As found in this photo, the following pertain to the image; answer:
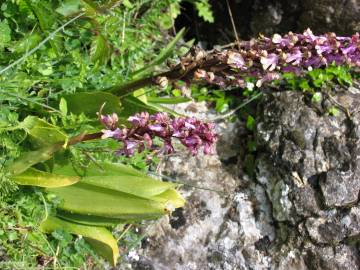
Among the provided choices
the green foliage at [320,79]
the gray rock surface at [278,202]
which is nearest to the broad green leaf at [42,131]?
the gray rock surface at [278,202]

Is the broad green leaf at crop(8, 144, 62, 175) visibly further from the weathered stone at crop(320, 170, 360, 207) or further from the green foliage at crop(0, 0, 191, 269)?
the weathered stone at crop(320, 170, 360, 207)

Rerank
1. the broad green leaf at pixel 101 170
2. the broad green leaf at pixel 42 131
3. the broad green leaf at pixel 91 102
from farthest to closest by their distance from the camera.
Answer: the broad green leaf at pixel 101 170
the broad green leaf at pixel 91 102
the broad green leaf at pixel 42 131

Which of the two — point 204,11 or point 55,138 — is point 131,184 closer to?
point 55,138

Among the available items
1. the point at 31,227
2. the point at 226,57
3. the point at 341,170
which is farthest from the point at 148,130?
the point at 341,170

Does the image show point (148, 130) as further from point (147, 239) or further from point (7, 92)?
point (147, 239)

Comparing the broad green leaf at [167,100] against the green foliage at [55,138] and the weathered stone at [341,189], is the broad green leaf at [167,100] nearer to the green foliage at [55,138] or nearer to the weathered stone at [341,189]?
the green foliage at [55,138]

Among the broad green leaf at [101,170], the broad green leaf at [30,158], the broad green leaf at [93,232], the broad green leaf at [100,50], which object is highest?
the broad green leaf at [100,50]
